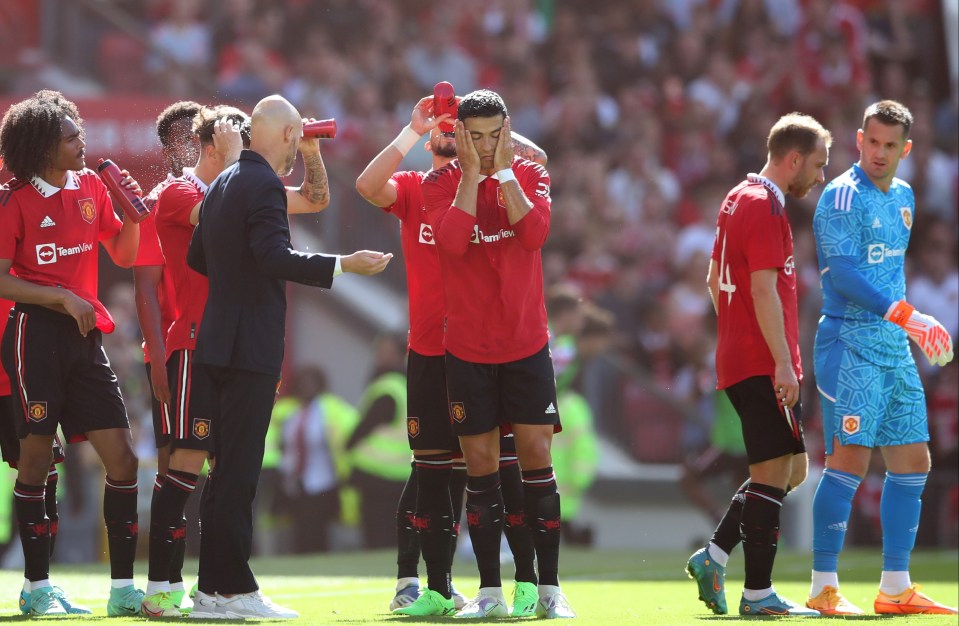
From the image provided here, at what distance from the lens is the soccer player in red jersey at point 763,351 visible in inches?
262

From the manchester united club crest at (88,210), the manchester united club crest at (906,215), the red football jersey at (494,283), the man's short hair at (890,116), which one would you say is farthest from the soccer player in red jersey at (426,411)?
the manchester united club crest at (906,215)

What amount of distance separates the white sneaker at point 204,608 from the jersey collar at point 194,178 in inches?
70.8

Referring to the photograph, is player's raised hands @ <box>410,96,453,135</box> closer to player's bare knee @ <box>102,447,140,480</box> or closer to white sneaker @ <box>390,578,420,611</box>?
player's bare knee @ <box>102,447,140,480</box>

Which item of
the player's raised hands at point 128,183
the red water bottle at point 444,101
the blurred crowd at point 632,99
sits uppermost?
the blurred crowd at point 632,99

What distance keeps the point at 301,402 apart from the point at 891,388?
729cm

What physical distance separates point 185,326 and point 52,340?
568mm

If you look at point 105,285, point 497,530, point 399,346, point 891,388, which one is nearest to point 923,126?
point 399,346

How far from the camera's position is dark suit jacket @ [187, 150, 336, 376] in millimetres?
6109

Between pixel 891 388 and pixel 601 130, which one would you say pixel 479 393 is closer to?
pixel 891 388

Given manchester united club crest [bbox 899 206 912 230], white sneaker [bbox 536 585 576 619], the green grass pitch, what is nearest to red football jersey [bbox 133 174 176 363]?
the green grass pitch

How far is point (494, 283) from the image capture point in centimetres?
648

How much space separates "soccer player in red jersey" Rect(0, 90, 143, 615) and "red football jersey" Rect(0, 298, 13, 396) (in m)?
0.28

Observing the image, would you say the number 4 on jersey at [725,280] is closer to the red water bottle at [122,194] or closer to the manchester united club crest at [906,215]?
the manchester united club crest at [906,215]

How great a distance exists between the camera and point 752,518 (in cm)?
669
